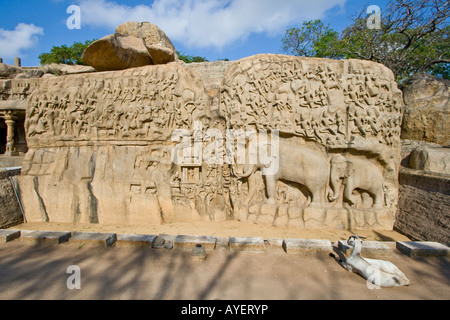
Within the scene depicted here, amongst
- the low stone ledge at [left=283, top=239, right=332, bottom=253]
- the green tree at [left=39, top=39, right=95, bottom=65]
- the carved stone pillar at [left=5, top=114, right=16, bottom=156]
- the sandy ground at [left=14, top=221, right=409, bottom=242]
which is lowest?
the sandy ground at [left=14, top=221, right=409, bottom=242]

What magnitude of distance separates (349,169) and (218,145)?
305 cm

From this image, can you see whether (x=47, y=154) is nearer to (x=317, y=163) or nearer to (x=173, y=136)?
(x=173, y=136)

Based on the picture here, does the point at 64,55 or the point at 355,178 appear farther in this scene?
the point at 64,55

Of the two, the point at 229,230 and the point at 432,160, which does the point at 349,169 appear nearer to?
the point at 432,160

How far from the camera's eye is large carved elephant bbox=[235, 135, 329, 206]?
5586 millimetres

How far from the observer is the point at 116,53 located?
7.39 m

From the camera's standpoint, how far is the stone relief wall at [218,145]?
5.64 metres

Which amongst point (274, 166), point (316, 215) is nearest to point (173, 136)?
point (274, 166)

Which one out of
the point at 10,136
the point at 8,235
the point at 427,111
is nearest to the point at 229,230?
the point at 8,235

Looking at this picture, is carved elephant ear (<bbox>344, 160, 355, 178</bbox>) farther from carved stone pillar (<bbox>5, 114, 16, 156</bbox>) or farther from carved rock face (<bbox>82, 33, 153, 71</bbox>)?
carved stone pillar (<bbox>5, 114, 16, 156</bbox>)

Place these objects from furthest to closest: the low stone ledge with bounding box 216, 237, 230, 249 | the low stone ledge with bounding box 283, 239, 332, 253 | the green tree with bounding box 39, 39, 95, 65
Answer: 1. the green tree with bounding box 39, 39, 95, 65
2. the low stone ledge with bounding box 216, 237, 230, 249
3. the low stone ledge with bounding box 283, 239, 332, 253

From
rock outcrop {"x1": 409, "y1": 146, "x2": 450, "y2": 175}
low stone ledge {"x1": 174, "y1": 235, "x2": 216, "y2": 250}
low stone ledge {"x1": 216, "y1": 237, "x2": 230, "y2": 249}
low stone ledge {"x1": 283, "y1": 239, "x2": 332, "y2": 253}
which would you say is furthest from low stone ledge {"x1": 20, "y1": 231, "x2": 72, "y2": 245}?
rock outcrop {"x1": 409, "y1": 146, "x2": 450, "y2": 175}

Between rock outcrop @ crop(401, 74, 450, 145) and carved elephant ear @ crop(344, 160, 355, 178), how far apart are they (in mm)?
3234
